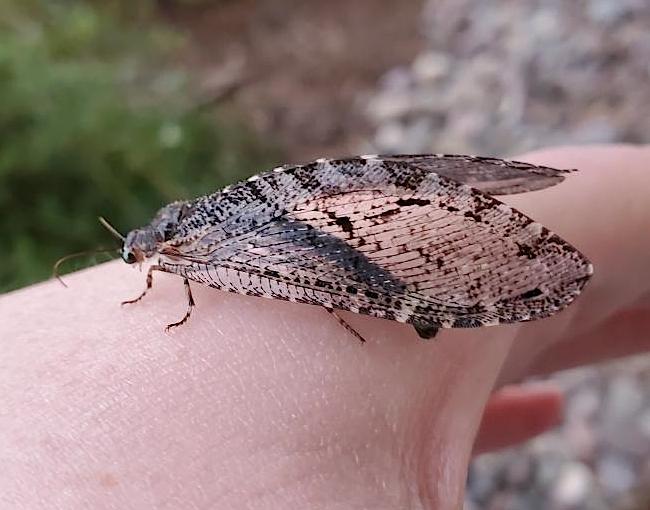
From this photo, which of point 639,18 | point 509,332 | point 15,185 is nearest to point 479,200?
point 509,332

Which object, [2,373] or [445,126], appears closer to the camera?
[2,373]

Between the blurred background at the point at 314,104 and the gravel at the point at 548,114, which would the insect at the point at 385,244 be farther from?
the gravel at the point at 548,114

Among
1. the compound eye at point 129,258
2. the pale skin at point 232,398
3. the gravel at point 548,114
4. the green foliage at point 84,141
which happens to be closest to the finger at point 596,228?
the pale skin at point 232,398

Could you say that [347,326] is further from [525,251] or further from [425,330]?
[525,251]

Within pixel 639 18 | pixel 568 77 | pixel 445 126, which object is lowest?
pixel 445 126

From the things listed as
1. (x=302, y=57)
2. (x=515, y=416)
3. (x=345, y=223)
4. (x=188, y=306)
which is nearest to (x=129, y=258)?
(x=188, y=306)

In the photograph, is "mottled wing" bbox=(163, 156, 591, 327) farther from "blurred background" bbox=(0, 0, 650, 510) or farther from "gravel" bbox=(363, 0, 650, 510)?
"gravel" bbox=(363, 0, 650, 510)

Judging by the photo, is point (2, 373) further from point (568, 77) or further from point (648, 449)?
point (568, 77)
